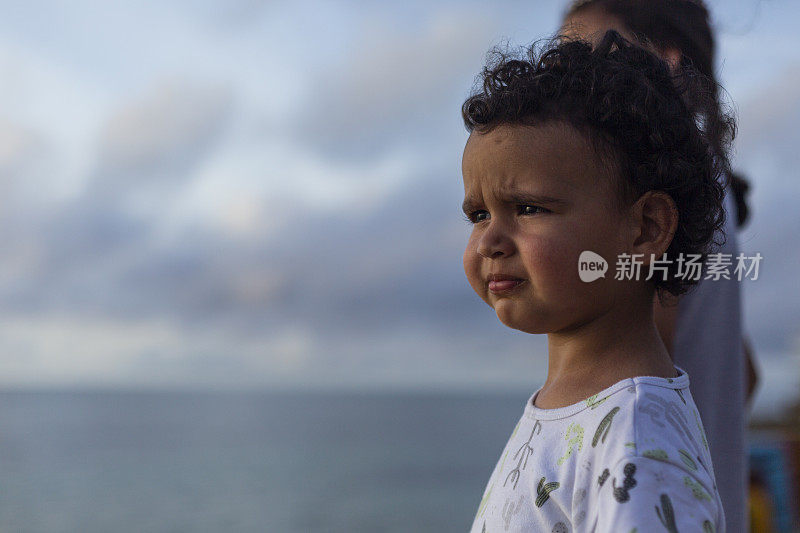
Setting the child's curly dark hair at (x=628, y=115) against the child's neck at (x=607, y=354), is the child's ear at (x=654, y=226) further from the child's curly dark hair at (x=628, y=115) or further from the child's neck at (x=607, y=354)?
the child's neck at (x=607, y=354)

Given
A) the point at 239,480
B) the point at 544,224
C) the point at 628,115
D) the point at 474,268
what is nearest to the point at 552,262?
the point at 544,224

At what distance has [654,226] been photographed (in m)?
1.48

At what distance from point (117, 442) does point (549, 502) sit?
2718 inches

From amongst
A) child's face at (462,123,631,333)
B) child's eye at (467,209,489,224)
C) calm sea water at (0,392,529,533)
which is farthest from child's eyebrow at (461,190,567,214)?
calm sea water at (0,392,529,533)

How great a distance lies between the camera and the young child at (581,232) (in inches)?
52.4

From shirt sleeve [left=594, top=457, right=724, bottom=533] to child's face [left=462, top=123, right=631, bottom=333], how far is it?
0.38 m

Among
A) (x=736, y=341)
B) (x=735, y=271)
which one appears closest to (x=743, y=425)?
(x=736, y=341)

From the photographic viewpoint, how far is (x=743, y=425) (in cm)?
201

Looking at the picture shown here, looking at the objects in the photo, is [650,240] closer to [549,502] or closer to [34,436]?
[549,502]

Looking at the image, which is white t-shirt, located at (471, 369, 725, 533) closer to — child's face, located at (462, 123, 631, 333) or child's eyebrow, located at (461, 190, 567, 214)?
child's face, located at (462, 123, 631, 333)

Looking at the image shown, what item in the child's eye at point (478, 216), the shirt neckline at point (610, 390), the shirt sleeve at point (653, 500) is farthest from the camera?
the child's eye at point (478, 216)

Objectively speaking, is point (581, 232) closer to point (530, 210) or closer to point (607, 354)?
point (530, 210)

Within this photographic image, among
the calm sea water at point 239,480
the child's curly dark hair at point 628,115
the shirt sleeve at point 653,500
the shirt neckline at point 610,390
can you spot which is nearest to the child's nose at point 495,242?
the child's curly dark hair at point 628,115

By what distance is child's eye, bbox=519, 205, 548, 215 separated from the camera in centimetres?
140
